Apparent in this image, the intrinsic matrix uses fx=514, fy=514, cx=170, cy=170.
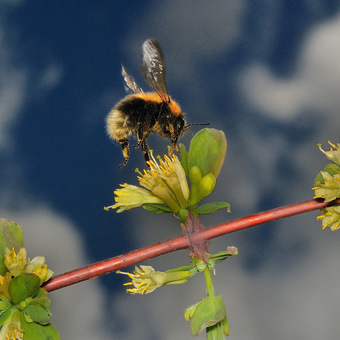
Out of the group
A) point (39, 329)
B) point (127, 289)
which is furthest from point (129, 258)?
point (39, 329)

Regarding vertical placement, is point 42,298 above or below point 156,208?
below

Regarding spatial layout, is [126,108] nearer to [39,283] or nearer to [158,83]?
[158,83]

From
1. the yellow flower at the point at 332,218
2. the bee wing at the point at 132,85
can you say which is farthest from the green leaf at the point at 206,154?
the bee wing at the point at 132,85

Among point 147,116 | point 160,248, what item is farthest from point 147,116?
point 160,248

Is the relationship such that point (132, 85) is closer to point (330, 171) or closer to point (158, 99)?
point (158, 99)

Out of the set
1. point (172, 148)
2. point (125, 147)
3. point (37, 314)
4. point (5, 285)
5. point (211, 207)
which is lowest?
point (37, 314)

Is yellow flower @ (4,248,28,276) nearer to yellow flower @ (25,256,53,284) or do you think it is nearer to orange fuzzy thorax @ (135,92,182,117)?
yellow flower @ (25,256,53,284)
